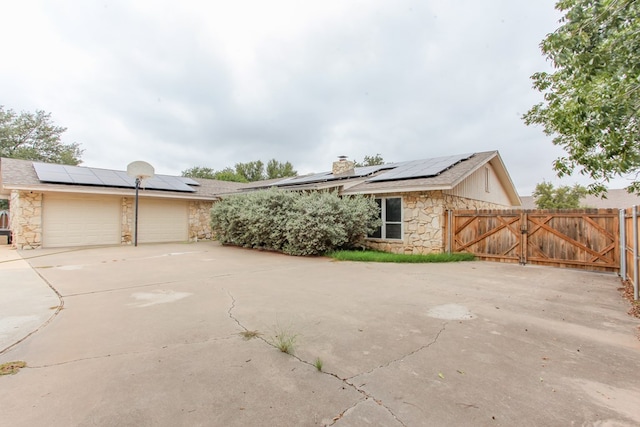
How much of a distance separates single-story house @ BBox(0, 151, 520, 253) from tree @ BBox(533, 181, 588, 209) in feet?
30.4

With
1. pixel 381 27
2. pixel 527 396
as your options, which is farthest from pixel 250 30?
pixel 527 396

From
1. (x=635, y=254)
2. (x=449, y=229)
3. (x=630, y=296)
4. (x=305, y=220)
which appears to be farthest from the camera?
(x=449, y=229)

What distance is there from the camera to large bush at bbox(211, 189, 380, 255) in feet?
32.8

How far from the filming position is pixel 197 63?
10242 mm

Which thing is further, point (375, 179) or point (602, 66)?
point (375, 179)

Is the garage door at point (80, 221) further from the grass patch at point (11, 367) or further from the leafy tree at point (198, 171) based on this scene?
the leafy tree at point (198, 171)

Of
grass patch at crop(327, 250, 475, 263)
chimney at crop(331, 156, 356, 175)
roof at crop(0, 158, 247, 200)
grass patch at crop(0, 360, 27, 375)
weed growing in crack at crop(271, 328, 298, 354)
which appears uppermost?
chimney at crop(331, 156, 356, 175)

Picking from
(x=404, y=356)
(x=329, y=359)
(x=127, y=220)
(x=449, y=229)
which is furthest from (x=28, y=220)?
(x=449, y=229)

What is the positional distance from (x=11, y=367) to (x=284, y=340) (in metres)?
2.45

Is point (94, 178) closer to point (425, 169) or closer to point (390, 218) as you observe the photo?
point (390, 218)

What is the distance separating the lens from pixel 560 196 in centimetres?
2250

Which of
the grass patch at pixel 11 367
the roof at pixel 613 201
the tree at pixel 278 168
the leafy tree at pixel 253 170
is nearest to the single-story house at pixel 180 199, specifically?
the grass patch at pixel 11 367

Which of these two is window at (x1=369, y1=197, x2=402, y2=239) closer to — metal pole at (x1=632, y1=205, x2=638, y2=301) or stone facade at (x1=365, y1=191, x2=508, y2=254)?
stone facade at (x1=365, y1=191, x2=508, y2=254)

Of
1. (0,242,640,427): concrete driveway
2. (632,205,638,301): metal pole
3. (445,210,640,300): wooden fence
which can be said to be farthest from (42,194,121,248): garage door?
(632,205,638,301): metal pole
